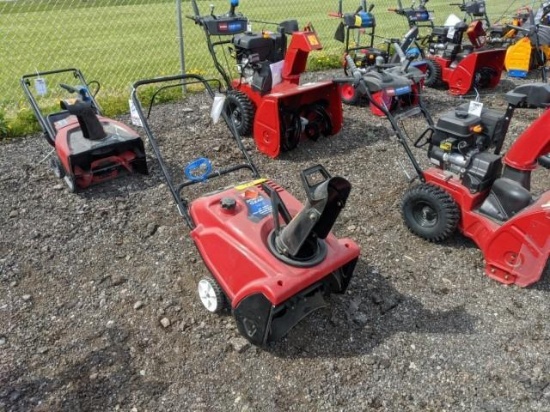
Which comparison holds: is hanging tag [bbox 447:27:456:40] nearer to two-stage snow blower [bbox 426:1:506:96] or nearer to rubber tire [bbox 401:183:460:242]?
two-stage snow blower [bbox 426:1:506:96]

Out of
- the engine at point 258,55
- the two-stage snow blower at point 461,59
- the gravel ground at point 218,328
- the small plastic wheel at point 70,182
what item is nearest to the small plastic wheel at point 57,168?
the small plastic wheel at point 70,182

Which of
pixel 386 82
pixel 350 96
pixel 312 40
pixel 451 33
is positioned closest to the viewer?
pixel 386 82

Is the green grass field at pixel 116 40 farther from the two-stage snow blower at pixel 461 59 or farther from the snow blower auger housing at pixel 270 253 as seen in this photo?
the snow blower auger housing at pixel 270 253

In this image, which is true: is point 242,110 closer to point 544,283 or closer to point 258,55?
point 258,55

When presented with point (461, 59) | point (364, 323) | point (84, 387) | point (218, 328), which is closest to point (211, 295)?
point (218, 328)

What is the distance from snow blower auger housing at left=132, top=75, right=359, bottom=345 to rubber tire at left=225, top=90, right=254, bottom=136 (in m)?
2.26

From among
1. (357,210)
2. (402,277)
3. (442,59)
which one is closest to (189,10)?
(442,59)

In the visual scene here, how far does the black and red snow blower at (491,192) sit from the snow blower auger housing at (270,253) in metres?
1.12

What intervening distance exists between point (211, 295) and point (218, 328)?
0.20 m

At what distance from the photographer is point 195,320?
2.80 meters

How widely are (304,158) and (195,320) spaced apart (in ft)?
8.27

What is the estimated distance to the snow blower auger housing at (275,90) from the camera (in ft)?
15.5

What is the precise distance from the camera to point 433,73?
724 centimetres

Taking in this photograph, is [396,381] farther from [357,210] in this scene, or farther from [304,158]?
[304,158]
